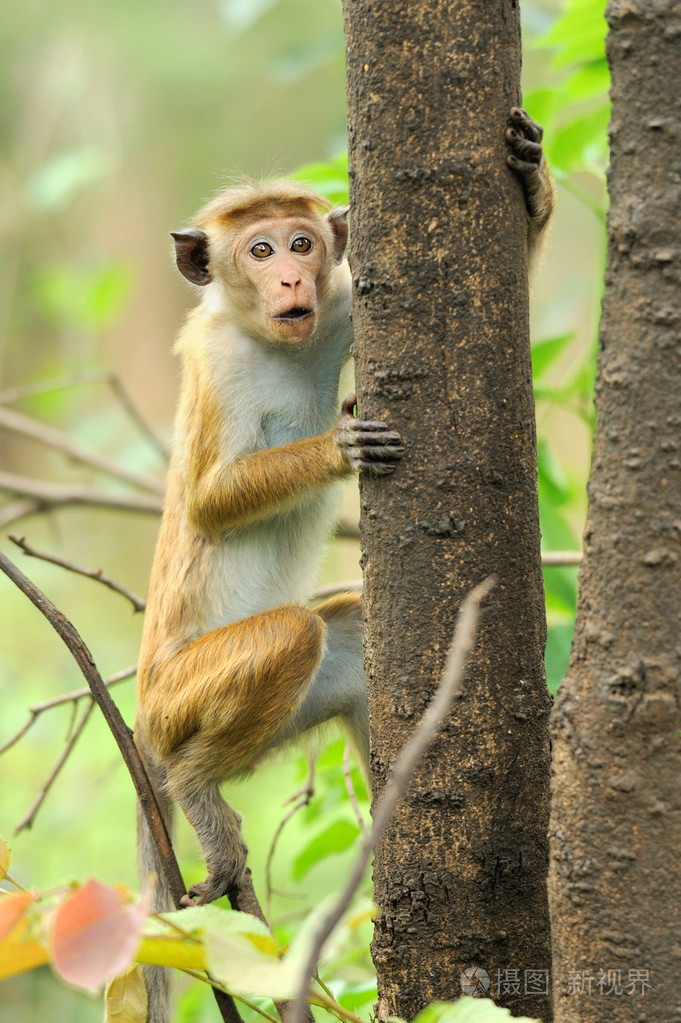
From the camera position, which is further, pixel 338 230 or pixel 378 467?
pixel 338 230

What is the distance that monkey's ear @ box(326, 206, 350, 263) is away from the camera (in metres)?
3.75

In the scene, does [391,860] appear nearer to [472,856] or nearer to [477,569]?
[472,856]

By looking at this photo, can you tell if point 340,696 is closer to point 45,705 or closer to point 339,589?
point 339,589

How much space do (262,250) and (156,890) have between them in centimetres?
221

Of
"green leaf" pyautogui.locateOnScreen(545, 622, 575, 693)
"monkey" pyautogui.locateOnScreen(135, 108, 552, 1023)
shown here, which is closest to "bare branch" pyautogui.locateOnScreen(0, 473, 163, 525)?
"monkey" pyautogui.locateOnScreen(135, 108, 552, 1023)

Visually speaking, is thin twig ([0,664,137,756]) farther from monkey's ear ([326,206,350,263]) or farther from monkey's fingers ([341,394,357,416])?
monkey's ear ([326,206,350,263])

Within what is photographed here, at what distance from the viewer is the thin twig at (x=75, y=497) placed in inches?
191

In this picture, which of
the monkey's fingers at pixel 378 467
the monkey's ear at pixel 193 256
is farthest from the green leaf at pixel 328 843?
the monkey's ear at pixel 193 256

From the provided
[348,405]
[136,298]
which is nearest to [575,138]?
[348,405]

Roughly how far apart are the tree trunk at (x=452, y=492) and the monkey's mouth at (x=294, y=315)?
147 cm

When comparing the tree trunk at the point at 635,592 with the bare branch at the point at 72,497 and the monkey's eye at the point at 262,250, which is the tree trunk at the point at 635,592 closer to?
the monkey's eye at the point at 262,250

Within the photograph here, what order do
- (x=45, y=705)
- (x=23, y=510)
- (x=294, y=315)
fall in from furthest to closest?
(x=23, y=510), (x=294, y=315), (x=45, y=705)

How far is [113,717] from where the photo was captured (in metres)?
2.15

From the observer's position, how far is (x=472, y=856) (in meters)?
1.94
